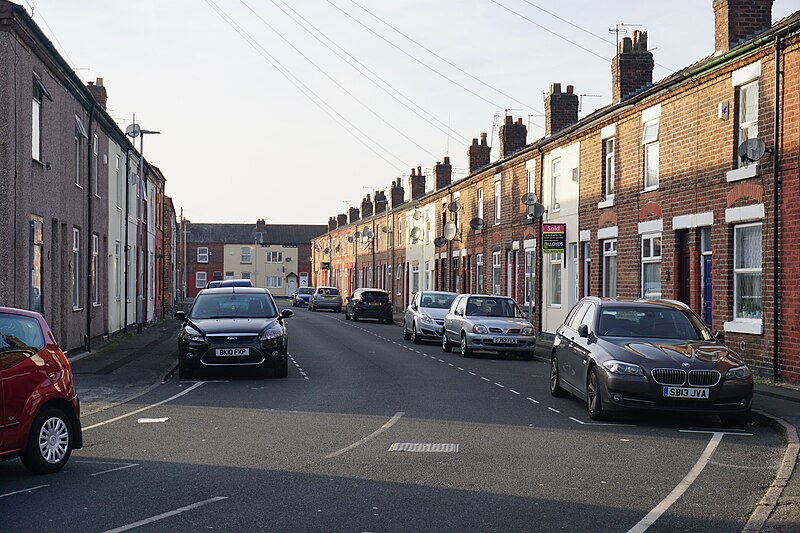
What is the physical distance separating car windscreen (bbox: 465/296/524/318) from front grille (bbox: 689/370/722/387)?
13.0 m

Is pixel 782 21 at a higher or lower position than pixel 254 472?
higher

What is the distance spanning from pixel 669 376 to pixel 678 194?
1010cm

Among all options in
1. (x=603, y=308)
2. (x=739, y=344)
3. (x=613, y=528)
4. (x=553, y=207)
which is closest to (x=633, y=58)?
(x=553, y=207)

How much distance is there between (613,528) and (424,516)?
136 cm

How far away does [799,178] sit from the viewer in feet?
52.6

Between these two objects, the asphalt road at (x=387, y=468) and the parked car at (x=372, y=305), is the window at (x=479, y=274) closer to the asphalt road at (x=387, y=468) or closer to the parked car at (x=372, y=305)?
the parked car at (x=372, y=305)

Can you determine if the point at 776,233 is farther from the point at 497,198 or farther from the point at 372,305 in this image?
the point at 372,305

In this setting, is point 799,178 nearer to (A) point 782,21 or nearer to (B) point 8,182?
(A) point 782,21

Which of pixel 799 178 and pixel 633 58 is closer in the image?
pixel 799 178

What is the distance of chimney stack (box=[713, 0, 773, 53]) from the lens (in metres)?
19.5

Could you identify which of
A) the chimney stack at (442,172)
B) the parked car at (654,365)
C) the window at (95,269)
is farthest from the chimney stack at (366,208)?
the parked car at (654,365)

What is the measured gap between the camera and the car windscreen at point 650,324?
12891 millimetres

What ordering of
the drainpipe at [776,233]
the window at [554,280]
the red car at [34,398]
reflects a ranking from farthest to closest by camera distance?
the window at [554,280]
the drainpipe at [776,233]
the red car at [34,398]

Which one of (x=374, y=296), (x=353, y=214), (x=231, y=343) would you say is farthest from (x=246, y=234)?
(x=231, y=343)
